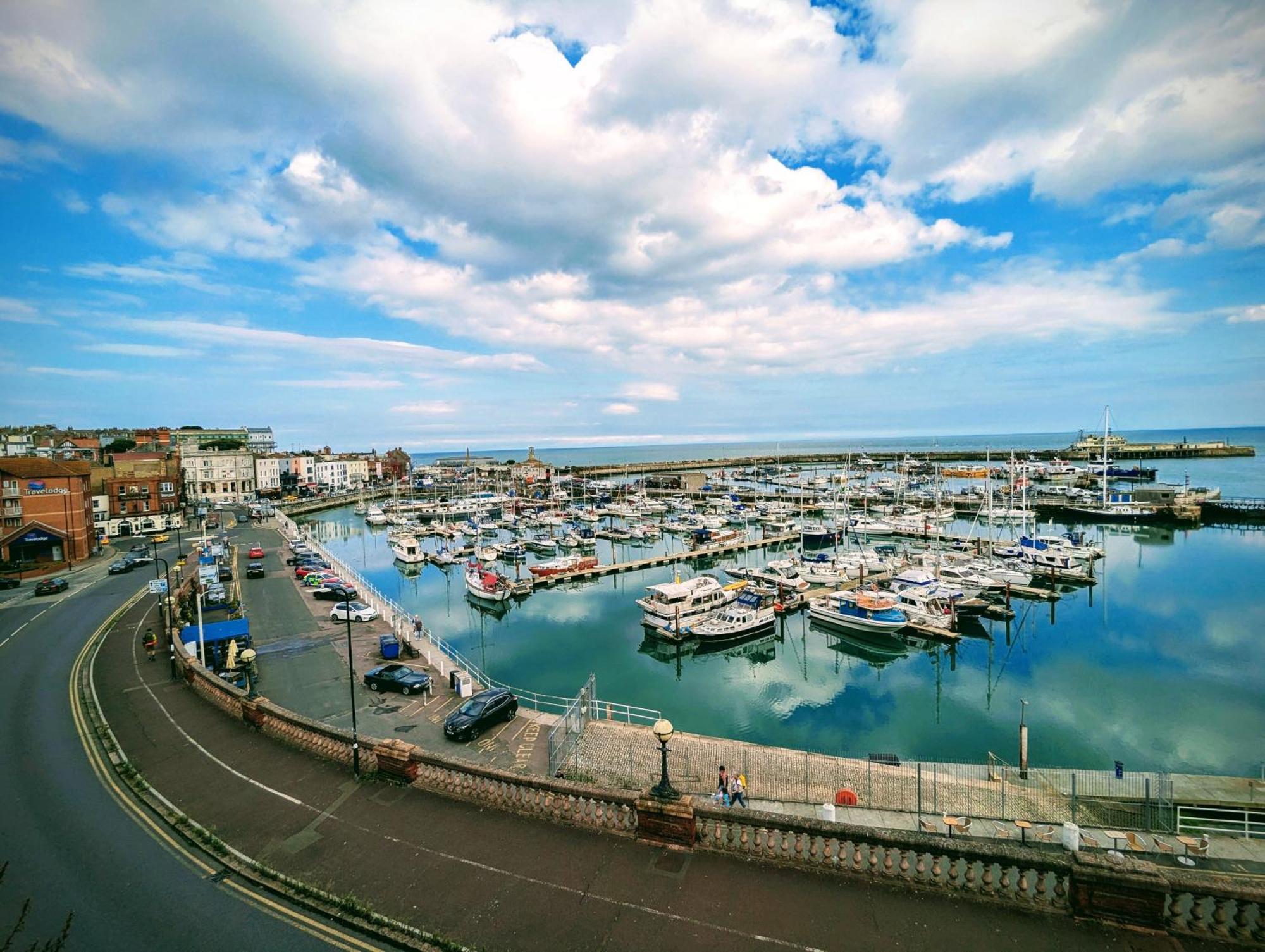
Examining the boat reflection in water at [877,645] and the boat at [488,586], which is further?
the boat at [488,586]

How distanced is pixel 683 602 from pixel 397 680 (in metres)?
24.5

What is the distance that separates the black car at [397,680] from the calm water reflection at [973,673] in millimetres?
9721

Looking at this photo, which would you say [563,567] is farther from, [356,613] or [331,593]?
[356,613]

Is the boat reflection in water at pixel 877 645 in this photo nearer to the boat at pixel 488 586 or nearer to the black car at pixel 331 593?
the boat at pixel 488 586

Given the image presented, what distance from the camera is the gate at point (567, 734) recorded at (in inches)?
746

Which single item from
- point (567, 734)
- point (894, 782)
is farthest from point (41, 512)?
point (894, 782)


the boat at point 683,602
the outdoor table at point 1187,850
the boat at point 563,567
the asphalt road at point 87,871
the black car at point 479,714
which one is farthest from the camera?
the boat at point 563,567

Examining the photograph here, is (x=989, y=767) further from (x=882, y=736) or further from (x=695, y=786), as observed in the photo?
(x=695, y=786)

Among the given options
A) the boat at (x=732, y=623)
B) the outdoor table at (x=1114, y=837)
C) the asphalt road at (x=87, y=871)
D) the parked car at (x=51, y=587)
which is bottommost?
the boat at (x=732, y=623)

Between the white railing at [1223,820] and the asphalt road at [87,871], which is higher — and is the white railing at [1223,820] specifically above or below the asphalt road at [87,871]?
below

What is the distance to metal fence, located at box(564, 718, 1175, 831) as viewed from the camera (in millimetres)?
17938

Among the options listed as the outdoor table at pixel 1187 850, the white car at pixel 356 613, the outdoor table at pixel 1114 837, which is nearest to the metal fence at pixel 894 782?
the outdoor table at pixel 1114 837

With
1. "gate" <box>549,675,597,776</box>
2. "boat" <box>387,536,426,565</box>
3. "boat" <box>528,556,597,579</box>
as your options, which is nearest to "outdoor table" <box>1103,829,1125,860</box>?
"gate" <box>549,675,597,776</box>

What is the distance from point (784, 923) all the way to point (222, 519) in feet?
366
